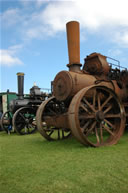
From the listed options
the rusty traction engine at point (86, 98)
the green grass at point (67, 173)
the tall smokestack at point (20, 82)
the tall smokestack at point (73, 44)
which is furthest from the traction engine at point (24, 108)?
the green grass at point (67, 173)

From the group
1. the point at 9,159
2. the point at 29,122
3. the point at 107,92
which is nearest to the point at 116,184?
the point at 9,159

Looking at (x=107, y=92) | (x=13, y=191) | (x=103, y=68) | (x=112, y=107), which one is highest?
(x=103, y=68)

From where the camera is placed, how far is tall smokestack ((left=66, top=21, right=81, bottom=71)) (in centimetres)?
520

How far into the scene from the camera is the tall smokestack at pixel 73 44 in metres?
5.20

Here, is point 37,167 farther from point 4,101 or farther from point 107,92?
point 4,101

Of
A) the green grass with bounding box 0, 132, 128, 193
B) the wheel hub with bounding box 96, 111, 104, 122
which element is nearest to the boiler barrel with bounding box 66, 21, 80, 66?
the wheel hub with bounding box 96, 111, 104, 122

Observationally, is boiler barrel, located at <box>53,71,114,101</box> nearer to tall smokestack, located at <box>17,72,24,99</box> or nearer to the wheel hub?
the wheel hub

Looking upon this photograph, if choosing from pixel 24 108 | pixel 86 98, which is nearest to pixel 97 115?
pixel 86 98

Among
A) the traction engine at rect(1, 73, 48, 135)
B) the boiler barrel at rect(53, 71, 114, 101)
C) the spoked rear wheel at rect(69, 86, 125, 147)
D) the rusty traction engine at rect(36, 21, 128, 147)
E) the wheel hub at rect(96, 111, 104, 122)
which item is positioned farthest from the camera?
the traction engine at rect(1, 73, 48, 135)

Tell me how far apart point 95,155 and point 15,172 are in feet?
4.61

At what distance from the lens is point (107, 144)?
425cm

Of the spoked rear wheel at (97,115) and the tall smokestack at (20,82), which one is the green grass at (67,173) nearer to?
the spoked rear wheel at (97,115)

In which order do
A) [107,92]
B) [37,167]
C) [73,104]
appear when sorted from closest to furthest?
[37,167] → [73,104] → [107,92]

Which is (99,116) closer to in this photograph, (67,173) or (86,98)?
(86,98)
